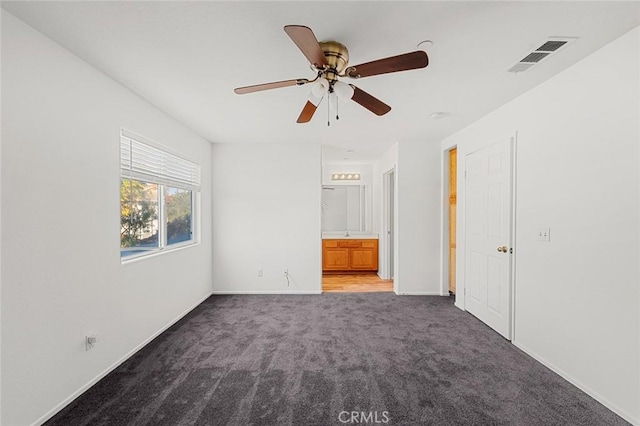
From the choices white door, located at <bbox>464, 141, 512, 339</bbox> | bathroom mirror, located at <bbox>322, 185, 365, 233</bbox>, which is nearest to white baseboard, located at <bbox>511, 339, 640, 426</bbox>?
white door, located at <bbox>464, 141, 512, 339</bbox>

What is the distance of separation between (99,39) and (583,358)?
3.99 m

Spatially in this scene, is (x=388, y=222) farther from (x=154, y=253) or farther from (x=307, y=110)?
(x=154, y=253)

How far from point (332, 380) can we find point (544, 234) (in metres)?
2.16

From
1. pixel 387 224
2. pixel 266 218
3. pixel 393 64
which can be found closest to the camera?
pixel 393 64

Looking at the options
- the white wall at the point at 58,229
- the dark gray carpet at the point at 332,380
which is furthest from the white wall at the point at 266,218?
the white wall at the point at 58,229

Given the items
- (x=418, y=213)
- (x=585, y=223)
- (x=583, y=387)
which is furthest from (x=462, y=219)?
(x=583, y=387)

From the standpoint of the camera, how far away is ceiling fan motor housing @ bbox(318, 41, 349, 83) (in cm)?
178

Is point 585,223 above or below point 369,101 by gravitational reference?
below

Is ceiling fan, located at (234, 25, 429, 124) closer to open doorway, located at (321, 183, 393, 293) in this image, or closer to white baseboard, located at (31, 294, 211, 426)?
white baseboard, located at (31, 294, 211, 426)

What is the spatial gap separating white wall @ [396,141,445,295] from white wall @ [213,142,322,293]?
1.33 metres

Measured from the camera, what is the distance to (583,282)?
209 centimetres

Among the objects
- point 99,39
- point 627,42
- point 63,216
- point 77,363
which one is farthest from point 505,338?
point 99,39

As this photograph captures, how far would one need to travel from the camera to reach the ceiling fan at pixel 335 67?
56.6 inches

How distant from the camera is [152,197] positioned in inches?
123
